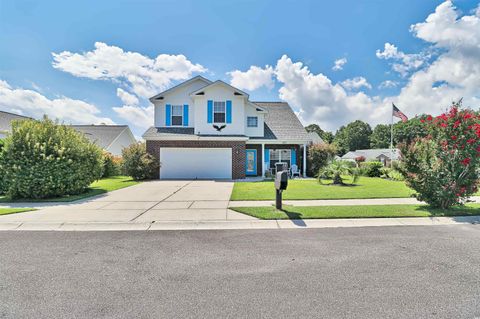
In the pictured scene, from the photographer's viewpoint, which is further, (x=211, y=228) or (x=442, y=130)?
(x=442, y=130)

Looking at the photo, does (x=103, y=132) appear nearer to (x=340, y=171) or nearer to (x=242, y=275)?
(x=340, y=171)

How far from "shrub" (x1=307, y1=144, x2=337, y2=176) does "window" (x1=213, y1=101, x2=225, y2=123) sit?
24.9 ft

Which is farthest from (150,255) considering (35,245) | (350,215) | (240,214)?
(350,215)

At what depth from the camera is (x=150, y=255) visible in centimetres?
418

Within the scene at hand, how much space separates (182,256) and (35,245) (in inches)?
126

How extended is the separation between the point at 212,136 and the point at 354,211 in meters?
11.7

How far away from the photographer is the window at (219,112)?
17.2 meters

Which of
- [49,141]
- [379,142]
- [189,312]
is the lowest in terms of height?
[189,312]

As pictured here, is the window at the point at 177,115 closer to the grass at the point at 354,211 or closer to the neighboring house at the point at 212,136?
the neighboring house at the point at 212,136

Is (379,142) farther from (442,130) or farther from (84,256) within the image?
(84,256)

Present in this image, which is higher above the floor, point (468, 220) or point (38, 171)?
point (38, 171)

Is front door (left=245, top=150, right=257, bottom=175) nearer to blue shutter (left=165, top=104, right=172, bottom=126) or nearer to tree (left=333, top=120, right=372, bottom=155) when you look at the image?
blue shutter (left=165, top=104, right=172, bottom=126)

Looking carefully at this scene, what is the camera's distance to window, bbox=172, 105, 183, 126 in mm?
18250

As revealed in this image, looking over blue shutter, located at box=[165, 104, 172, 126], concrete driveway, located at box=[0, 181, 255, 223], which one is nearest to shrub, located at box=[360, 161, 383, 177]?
concrete driveway, located at box=[0, 181, 255, 223]
